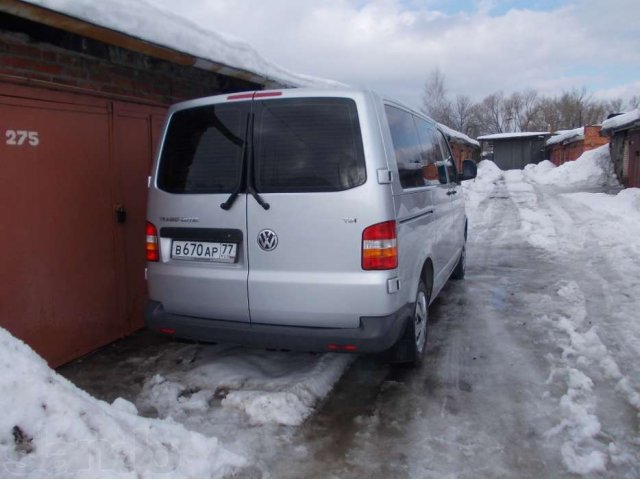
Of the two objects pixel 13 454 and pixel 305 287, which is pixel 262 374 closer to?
pixel 305 287

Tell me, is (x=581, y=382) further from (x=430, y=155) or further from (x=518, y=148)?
(x=518, y=148)

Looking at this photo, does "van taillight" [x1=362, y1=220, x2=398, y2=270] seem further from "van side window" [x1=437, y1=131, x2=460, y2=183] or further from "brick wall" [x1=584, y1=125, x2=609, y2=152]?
"brick wall" [x1=584, y1=125, x2=609, y2=152]

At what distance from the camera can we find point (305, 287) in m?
3.26

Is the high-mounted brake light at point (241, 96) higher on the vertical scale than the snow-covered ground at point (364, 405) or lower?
higher

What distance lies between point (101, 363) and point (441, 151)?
3959mm

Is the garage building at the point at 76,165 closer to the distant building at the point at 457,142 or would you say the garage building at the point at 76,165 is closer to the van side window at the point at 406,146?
the van side window at the point at 406,146

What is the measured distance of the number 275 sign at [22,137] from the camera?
146 inches

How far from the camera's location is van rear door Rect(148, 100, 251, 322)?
3422mm

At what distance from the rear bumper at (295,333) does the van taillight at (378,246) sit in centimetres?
34

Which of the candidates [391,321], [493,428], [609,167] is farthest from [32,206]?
[609,167]

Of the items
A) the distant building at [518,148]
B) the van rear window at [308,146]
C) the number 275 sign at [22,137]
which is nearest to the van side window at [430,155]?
the van rear window at [308,146]

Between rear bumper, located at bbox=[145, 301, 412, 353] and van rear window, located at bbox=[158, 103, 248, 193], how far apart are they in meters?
0.91

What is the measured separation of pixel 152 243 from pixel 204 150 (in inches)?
30.5

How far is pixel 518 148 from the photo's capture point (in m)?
47.9
